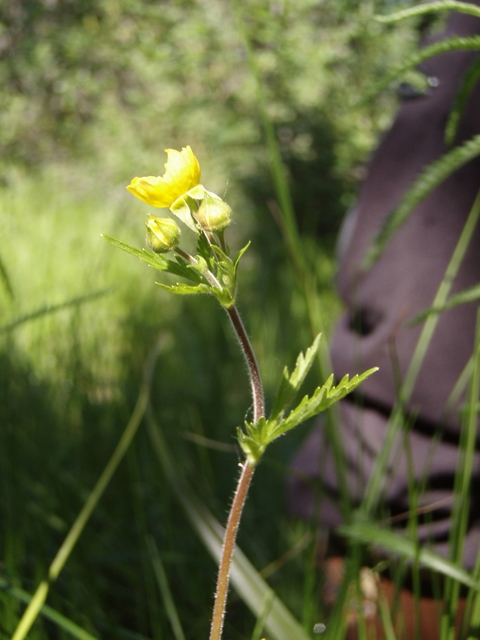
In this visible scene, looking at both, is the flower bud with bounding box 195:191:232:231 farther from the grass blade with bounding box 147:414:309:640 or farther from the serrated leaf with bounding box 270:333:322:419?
the grass blade with bounding box 147:414:309:640

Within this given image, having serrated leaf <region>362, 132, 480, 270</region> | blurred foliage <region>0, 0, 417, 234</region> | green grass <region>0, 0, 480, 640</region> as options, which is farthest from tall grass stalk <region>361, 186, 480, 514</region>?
blurred foliage <region>0, 0, 417, 234</region>

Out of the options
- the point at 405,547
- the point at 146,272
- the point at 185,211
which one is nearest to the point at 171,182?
the point at 185,211

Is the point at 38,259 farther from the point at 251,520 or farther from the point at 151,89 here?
the point at 151,89

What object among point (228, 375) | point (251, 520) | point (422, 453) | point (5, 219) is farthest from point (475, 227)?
point (5, 219)

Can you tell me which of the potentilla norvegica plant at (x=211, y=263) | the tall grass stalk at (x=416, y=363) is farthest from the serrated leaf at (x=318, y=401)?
the tall grass stalk at (x=416, y=363)

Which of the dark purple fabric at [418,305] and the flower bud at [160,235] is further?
the dark purple fabric at [418,305]

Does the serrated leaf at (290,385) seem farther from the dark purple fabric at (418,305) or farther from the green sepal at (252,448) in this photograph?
the dark purple fabric at (418,305)
